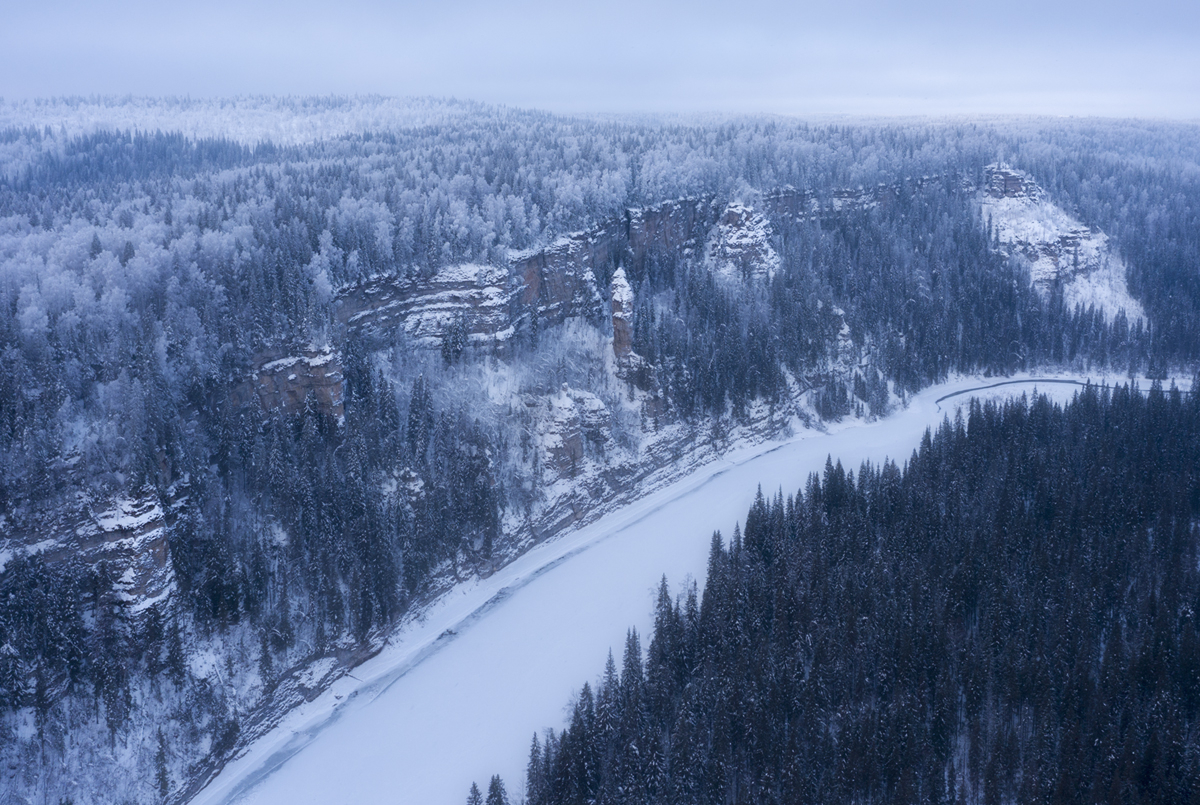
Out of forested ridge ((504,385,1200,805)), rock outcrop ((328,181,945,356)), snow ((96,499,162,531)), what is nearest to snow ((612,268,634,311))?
rock outcrop ((328,181,945,356))

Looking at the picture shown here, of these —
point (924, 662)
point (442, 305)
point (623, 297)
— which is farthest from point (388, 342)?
point (924, 662)

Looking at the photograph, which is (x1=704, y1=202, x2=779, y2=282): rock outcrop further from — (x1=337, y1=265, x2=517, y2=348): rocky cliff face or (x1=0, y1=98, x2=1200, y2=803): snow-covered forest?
(x1=337, y1=265, x2=517, y2=348): rocky cliff face

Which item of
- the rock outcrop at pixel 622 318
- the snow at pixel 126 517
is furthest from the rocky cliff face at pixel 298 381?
the rock outcrop at pixel 622 318

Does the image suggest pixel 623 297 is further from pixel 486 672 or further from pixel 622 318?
pixel 486 672

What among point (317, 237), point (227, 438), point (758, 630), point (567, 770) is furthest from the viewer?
point (317, 237)

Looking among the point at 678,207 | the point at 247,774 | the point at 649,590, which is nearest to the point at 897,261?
the point at 678,207

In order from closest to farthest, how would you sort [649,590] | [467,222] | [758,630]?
[758,630], [649,590], [467,222]

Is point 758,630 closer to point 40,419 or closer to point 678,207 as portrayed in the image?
point 40,419
